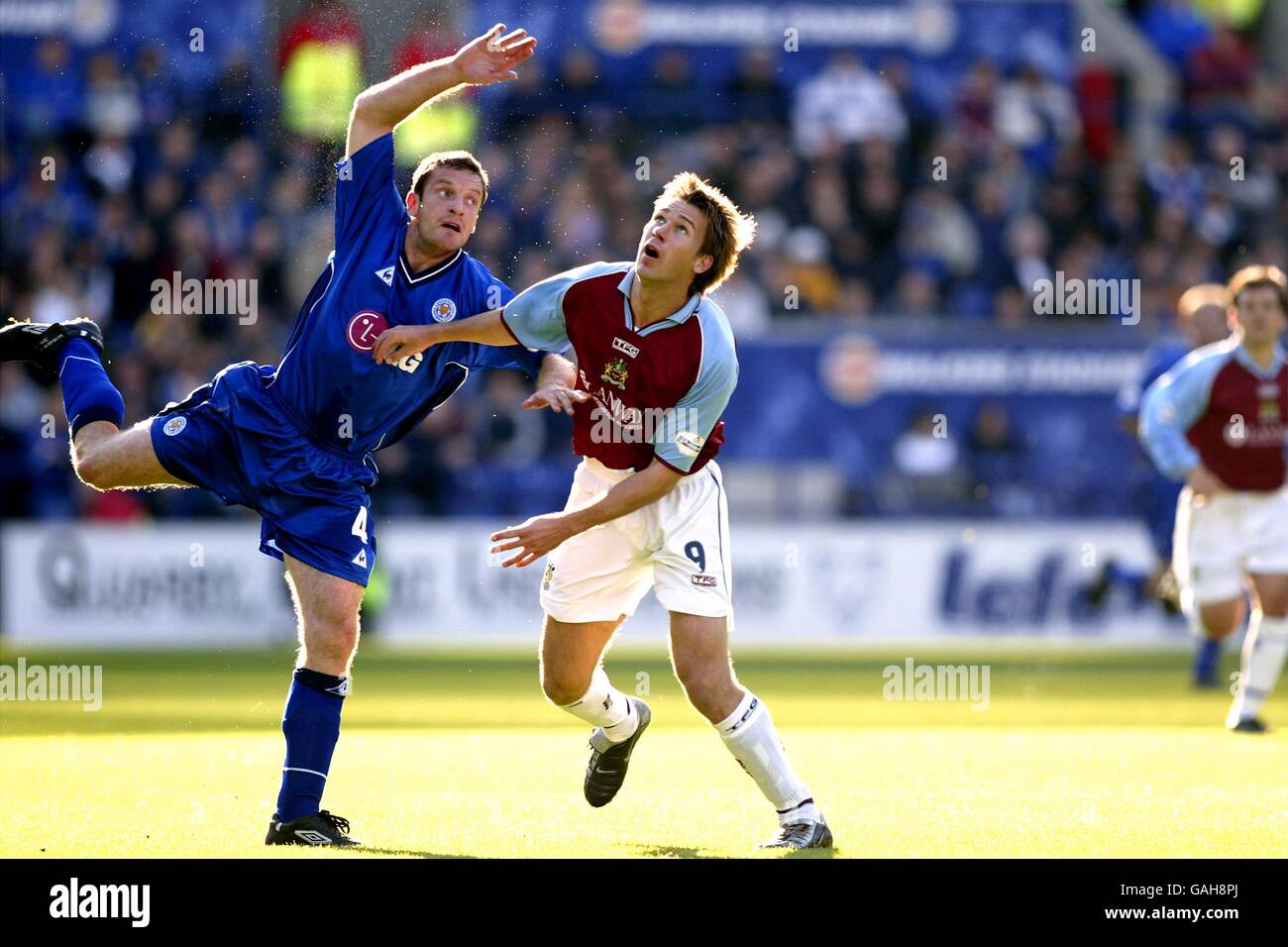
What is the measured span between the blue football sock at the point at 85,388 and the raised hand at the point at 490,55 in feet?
6.36

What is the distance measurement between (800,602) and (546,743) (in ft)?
27.3

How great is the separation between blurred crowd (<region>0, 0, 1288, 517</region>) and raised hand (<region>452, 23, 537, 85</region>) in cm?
1012

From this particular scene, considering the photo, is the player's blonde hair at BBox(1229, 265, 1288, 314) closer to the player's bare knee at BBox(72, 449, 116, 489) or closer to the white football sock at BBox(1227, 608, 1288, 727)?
the white football sock at BBox(1227, 608, 1288, 727)

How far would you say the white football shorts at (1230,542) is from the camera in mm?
12188

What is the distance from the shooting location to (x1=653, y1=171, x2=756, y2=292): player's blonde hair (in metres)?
7.30

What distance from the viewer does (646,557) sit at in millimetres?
7605

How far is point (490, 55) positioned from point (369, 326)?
1.11 m

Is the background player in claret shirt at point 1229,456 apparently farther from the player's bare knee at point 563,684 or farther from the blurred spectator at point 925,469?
the blurred spectator at point 925,469

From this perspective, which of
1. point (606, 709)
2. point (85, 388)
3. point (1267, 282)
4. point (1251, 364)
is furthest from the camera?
point (1251, 364)

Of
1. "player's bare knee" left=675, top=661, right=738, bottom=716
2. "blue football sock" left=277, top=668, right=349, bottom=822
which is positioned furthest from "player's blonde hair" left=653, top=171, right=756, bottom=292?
"blue football sock" left=277, top=668, right=349, bottom=822

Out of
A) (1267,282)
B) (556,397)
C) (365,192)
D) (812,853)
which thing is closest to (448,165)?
(365,192)

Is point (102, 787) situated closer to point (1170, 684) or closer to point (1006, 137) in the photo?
point (1170, 684)

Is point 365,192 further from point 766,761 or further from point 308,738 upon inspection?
point 766,761

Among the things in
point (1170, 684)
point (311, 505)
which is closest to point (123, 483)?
point (311, 505)
